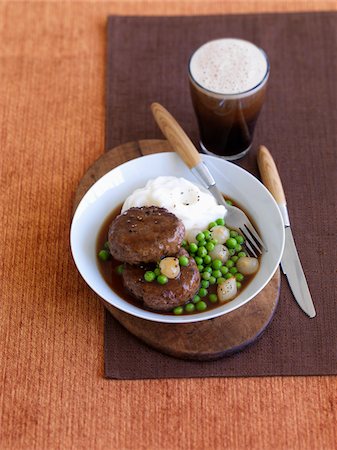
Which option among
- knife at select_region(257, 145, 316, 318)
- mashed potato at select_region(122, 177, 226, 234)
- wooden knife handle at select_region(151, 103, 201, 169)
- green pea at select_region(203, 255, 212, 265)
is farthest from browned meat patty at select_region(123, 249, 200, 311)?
wooden knife handle at select_region(151, 103, 201, 169)

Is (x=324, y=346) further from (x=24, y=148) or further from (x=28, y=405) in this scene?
(x=24, y=148)

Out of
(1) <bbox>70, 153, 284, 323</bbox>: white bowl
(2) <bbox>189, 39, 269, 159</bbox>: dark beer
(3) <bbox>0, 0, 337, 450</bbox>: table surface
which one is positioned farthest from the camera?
(2) <bbox>189, 39, 269, 159</bbox>: dark beer

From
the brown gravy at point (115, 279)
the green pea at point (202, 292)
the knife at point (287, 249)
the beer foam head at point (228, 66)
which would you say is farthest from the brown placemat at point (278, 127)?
the beer foam head at point (228, 66)

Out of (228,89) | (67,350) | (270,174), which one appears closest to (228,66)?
(228,89)

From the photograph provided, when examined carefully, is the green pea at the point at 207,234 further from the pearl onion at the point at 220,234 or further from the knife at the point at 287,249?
the knife at the point at 287,249

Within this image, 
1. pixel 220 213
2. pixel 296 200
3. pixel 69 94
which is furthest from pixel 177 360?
pixel 69 94

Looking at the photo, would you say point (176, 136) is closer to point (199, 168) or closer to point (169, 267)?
point (199, 168)

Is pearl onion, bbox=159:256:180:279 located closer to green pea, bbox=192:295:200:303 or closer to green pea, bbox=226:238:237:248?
green pea, bbox=192:295:200:303
